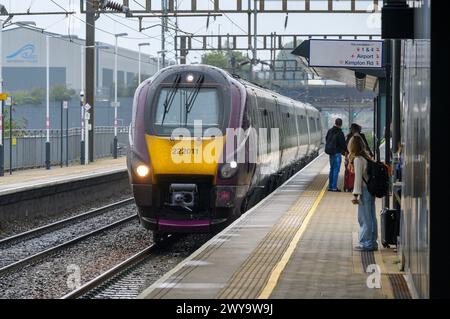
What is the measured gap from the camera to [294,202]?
20.3 meters

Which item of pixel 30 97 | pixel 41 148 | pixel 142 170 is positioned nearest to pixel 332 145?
pixel 142 170

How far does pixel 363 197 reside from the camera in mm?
12711

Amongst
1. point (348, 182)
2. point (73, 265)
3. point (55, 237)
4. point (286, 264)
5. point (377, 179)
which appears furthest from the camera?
point (348, 182)

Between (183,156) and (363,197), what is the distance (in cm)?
383

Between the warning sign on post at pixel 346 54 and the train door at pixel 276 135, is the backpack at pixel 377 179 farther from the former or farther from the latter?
the train door at pixel 276 135

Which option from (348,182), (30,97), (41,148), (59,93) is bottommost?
(348,182)

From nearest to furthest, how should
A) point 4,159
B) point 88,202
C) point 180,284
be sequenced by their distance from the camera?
point 180,284 < point 88,202 < point 4,159

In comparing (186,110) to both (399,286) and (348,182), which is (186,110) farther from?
(348,182)

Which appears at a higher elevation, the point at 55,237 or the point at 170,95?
the point at 170,95

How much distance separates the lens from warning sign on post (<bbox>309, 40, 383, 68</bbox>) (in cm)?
1939

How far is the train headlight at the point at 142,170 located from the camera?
15617mm
